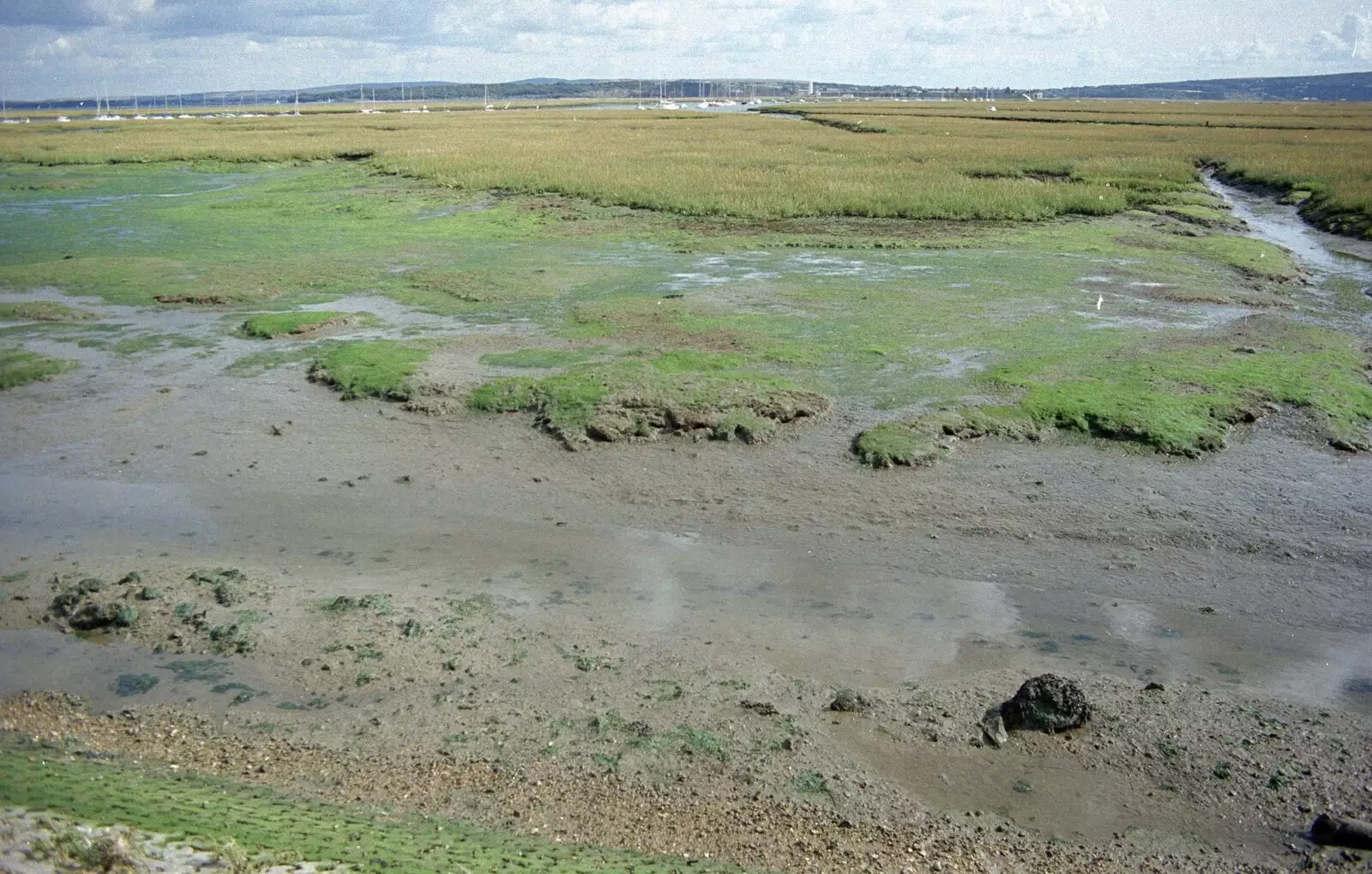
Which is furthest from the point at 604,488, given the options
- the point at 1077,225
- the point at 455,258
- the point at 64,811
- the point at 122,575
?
the point at 1077,225

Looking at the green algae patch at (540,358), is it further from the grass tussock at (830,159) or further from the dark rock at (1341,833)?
the grass tussock at (830,159)

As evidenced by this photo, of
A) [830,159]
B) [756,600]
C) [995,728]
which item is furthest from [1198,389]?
[830,159]

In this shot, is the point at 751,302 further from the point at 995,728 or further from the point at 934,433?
the point at 995,728

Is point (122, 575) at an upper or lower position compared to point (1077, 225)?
lower

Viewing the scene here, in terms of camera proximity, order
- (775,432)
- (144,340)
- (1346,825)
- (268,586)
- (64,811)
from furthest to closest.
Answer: (144,340) → (775,432) → (268,586) → (1346,825) → (64,811)

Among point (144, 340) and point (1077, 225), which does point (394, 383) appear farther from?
point (1077, 225)

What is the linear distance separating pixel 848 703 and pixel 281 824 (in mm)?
3550

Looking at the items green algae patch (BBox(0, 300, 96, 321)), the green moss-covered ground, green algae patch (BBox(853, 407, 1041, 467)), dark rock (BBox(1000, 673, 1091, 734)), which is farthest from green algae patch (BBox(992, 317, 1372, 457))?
green algae patch (BBox(0, 300, 96, 321))

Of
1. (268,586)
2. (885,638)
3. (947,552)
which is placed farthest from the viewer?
(947,552)

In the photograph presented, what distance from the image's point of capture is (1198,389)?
45.4 feet

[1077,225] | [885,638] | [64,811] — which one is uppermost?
[1077,225]

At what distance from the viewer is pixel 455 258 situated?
24219 millimetres

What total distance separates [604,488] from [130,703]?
16.6ft

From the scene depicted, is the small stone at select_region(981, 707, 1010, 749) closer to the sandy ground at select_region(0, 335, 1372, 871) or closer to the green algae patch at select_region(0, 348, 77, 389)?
the sandy ground at select_region(0, 335, 1372, 871)
